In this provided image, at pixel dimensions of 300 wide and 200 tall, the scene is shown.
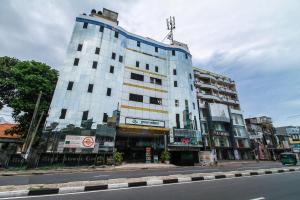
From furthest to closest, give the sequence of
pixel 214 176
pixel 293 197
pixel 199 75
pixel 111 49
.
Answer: pixel 199 75 < pixel 111 49 < pixel 214 176 < pixel 293 197

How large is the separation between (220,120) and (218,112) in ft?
6.33

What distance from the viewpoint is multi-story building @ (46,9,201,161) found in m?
24.0

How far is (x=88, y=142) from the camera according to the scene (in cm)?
2139

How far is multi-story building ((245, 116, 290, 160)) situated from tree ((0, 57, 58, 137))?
48.7 m

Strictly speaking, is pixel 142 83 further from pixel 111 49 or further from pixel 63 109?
pixel 63 109

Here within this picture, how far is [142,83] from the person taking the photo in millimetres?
30281

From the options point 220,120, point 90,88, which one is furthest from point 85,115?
point 220,120

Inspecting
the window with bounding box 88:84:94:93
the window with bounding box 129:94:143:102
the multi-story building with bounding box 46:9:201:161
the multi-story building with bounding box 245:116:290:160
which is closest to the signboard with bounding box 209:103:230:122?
the multi-story building with bounding box 46:9:201:161

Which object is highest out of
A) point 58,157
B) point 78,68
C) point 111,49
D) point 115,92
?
point 111,49

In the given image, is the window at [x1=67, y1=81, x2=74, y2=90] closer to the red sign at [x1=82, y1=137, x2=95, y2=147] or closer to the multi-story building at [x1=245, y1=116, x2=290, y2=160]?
the red sign at [x1=82, y1=137, x2=95, y2=147]

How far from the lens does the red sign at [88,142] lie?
2113cm

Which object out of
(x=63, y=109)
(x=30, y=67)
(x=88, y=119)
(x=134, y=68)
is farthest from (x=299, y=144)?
(x=30, y=67)

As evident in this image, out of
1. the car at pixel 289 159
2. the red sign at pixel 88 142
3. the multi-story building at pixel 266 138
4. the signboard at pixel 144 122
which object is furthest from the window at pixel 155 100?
the multi-story building at pixel 266 138

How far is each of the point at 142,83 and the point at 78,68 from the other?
36.6 feet
